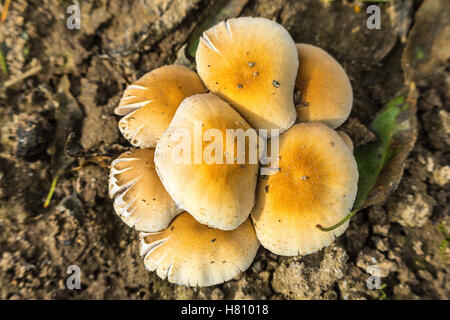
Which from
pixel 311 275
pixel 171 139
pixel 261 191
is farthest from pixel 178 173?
pixel 311 275

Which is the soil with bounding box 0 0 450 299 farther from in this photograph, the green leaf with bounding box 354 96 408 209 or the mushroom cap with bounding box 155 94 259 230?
the mushroom cap with bounding box 155 94 259 230

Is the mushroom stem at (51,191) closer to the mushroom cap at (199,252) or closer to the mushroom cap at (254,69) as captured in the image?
the mushroom cap at (199,252)

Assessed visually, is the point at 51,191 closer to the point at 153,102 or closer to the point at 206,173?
the point at 153,102

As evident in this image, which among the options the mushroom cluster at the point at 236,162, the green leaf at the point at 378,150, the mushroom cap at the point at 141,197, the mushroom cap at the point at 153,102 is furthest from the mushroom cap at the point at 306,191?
the mushroom cap at the point at 153,102

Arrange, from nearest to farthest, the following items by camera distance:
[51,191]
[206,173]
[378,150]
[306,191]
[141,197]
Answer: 1. [206,173]
2. [306,191]
3. [141,197]
4. [378,150]
5. [51,191]

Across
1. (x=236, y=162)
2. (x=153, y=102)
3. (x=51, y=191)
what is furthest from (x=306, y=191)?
(x=51, y=191)

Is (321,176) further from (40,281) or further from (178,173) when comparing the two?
(40,281)

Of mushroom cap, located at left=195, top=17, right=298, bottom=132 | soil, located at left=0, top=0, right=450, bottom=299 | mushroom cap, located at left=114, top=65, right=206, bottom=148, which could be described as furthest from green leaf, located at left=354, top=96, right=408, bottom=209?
mushroom cap, located at left=114, top=65, right=206, bottom=148
